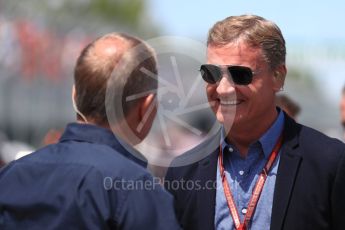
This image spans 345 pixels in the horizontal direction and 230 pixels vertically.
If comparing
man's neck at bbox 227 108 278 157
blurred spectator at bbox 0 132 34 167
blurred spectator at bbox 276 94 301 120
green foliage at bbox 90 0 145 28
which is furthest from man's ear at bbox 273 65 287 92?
green foliage at bbox 90 0 145 28

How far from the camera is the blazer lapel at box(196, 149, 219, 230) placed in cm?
329

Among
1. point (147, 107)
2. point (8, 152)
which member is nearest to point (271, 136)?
point (147, 107)

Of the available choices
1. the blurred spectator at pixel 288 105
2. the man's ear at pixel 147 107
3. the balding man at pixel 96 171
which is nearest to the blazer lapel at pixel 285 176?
the balding man at pixel 96 171

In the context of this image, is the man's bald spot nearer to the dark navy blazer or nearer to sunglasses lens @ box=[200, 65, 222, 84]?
sunglasses lens @ box=[200, 65, 222, 84]

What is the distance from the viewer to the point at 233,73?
3.24 metres

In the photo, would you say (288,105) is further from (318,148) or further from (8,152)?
(8,152)

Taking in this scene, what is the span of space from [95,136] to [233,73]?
2.25 ft

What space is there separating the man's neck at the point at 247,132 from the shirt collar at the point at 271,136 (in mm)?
20

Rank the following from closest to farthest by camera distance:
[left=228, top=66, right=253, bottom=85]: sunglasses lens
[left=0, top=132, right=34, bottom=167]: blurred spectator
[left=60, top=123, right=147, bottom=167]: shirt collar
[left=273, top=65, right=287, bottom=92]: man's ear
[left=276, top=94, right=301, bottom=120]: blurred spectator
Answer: [left=60, top=123, right=147, bottom=167]: shirt collar → [left=228, top=66, right=253, bottom=85]: sunglasses lens → [left=273, top=65, right=287, bottom=92]: man's ear → [left=276, top=94, right=301, bottom=120]: blurred spectator → [left=0, top=132, right=34, bottom=167]: blurred spectator

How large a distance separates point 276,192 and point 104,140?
0.79 metres

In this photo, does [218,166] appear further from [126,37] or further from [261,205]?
[126,37]

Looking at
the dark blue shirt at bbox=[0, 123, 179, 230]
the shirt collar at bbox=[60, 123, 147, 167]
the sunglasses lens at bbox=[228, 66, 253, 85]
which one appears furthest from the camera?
the sunglasses lens at bbox=[228, 66, 253, 85]

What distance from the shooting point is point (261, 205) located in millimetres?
3217

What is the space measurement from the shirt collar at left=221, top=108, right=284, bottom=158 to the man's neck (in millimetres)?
20
